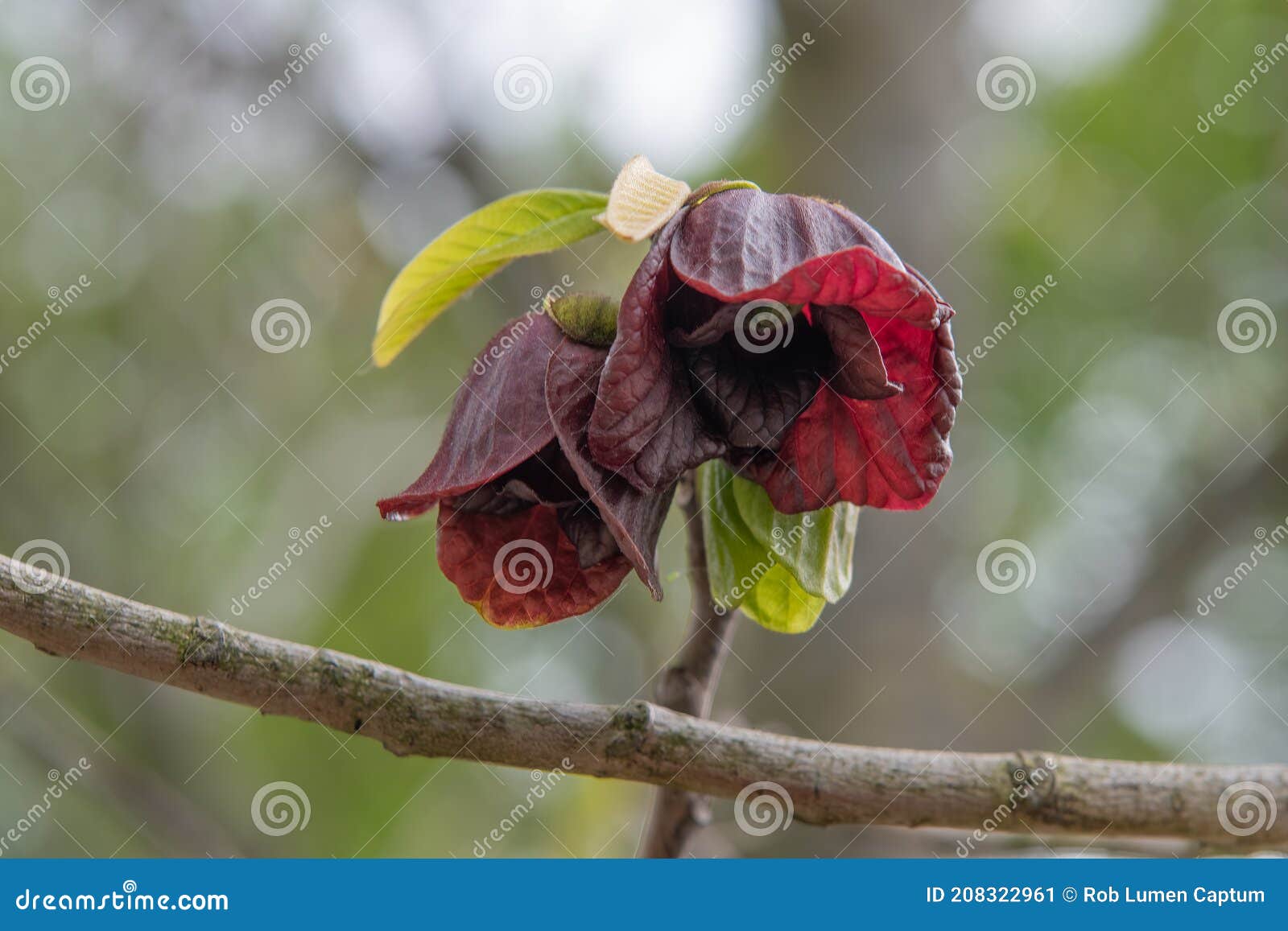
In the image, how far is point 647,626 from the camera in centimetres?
312

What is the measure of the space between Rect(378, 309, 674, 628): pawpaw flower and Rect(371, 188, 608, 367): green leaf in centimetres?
8

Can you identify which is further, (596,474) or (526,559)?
(526,559)

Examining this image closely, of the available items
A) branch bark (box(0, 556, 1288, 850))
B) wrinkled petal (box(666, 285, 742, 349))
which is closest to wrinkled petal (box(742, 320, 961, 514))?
wrinkled petal (box(666, 285, 742, 349))

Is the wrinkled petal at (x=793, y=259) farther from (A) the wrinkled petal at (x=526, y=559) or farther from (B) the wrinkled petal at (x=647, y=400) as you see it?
(A) the wrinkled petal at (x=526, y=559)

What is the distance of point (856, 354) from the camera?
82cm

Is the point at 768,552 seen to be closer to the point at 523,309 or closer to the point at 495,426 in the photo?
the point at 495,426

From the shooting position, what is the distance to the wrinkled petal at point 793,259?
0.74 meters

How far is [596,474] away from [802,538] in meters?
0.21

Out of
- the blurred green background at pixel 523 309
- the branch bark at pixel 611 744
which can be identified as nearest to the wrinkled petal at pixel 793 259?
the branch bark at pixel 611 744

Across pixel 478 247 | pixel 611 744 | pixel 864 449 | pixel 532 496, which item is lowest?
pixel 611 744

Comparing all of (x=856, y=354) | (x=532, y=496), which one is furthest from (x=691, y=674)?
(x=856, y=354)

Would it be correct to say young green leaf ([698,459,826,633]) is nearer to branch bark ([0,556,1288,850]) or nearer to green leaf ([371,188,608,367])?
branch bark ([0,556,1288,850])

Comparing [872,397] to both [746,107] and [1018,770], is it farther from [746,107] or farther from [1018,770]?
[746,107]

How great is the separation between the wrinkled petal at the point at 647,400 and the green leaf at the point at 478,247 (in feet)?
0.48
